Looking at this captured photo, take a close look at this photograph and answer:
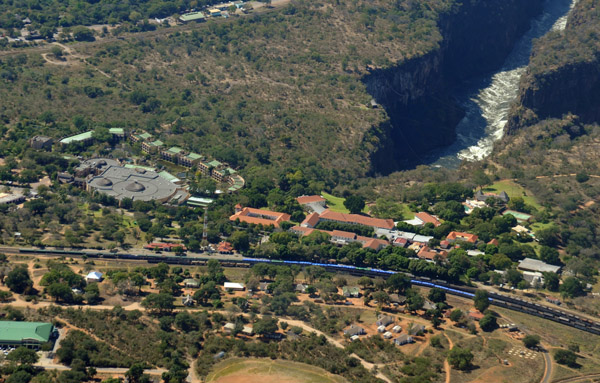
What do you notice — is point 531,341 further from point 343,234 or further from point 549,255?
point 343,234

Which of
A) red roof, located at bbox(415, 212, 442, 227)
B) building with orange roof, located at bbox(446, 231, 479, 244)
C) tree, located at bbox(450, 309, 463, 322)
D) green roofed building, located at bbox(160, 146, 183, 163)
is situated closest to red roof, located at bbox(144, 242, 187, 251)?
green roofed building, located at bbox(160, 146, 183, 163)

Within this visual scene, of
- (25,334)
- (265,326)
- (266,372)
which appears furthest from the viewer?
(265,326)

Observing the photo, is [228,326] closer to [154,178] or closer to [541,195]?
[154,178]

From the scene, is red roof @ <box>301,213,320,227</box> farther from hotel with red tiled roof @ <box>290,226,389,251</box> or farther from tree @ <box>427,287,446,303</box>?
tree @ <box>427,287,446,303</box>

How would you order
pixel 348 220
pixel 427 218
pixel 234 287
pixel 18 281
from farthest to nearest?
pixel 427 218
pixel 348 220
pixel 234 287
pixel 18 281

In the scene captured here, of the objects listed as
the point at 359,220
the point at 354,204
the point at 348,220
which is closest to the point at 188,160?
the point at 354,204

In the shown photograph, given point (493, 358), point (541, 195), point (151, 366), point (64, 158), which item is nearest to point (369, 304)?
point (493, 358)
